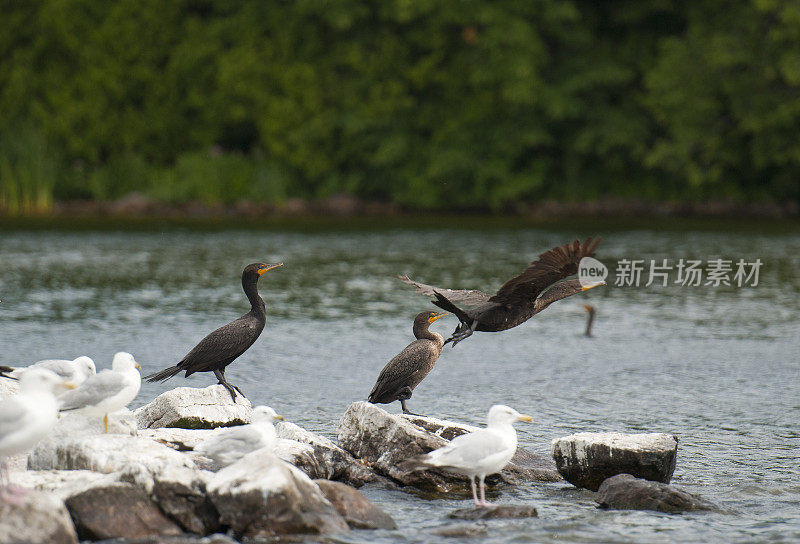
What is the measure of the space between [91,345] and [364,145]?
113ft

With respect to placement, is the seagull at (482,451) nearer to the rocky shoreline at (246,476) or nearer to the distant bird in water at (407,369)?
the rocky shoreline at (246,476)

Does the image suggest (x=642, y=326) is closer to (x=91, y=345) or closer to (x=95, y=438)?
(x=91, y=345)

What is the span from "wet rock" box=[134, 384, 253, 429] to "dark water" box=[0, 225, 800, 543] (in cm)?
137

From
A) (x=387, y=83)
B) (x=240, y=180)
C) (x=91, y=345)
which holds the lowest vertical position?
(x=91, y=345)

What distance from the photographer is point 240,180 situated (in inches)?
2032

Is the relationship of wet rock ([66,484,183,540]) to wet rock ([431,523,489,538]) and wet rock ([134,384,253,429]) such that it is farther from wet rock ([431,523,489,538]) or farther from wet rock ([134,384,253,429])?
wet rock ([134,384,253,429])

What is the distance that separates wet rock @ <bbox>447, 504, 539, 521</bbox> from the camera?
327 inches

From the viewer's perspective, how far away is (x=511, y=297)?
10.2m

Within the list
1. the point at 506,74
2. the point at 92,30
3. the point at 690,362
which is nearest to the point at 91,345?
the point at 690,362

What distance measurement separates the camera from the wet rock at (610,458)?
30.4ft

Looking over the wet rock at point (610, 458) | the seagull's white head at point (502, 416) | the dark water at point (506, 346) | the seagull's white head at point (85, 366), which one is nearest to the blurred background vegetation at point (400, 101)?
the dark water at point (506, 346)

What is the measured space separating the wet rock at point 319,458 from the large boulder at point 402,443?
6.3 inches

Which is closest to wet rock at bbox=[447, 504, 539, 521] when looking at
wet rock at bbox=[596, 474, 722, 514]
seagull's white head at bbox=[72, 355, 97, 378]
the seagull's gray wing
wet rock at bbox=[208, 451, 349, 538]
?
wet rock at bbox=[596, 474, 722, 514]

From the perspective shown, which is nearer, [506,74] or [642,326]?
[642,326]
